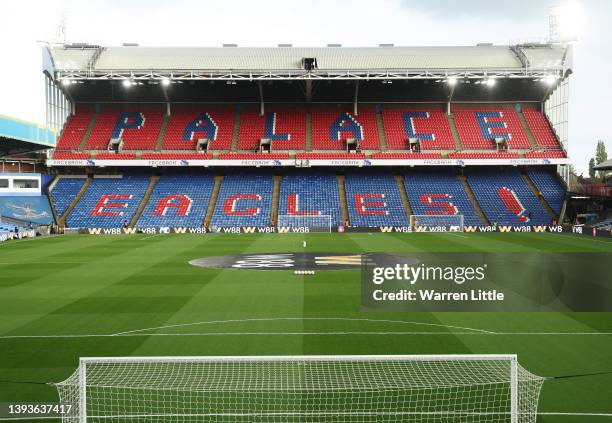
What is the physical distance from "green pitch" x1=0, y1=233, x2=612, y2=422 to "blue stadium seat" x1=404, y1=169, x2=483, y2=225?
2844 cm

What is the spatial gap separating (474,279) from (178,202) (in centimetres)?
4322

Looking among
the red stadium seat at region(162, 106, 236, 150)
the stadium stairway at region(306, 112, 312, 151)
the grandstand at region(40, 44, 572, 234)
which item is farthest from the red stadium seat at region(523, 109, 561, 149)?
the red stadium seat at region(162, 106, 236, 150)

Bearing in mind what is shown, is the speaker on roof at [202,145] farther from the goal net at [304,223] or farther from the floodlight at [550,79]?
the floodlight at [550,79]

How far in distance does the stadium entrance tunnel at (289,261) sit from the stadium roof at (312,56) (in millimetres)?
28696

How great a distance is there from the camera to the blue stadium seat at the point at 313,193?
4918 centimetres

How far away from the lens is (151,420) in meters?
8.38

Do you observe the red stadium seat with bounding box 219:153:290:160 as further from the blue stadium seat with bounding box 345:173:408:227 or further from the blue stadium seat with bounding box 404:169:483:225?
the blue stadium seat with bounding box 404:169:483:225

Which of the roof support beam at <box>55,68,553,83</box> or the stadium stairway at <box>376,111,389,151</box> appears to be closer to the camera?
the roof support beam at <box>55,68,553,83</box>

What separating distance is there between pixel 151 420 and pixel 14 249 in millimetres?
29833

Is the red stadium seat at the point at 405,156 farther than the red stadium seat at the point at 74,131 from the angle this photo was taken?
No

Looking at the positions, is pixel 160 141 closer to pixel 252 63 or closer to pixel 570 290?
pixel 252 63

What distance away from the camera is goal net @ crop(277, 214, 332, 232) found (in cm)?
4688

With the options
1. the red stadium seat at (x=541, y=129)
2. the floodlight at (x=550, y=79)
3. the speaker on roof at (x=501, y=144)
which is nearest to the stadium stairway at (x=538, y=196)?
the speaker on roof at (x=501, y=144)

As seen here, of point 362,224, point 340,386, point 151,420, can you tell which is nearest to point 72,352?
point 151,420
